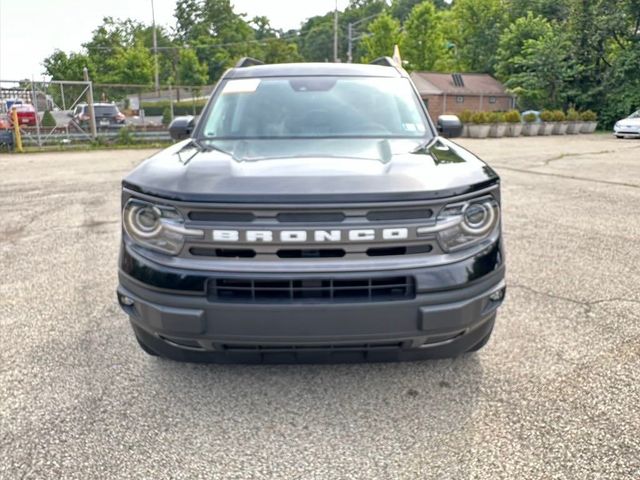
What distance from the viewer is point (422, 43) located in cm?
4388

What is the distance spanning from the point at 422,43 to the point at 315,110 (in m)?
44.7

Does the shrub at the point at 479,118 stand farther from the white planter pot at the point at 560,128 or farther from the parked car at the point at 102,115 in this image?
the parked car at the point at 102,115

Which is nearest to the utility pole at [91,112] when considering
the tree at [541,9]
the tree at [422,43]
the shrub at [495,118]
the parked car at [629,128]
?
the shrub at [495,118]

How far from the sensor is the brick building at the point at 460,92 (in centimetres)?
3878

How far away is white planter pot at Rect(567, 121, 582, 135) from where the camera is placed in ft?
84.4

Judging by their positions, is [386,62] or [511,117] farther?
[511,117]

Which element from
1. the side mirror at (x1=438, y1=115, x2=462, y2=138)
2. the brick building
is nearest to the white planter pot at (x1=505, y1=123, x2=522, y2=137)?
the brick building

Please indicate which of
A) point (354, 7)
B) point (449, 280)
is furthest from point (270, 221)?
point (354, 7)

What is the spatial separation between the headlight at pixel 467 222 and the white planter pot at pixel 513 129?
75.8 ft

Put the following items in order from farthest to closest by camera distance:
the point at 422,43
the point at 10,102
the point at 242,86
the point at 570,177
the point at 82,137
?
the point at 422,43
the point at 82,137
the point at 10,102
the point at 570,177
the point at 242,86

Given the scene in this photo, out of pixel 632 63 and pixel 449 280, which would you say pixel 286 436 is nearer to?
pixel 449 280

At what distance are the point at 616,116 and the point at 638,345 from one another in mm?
29744

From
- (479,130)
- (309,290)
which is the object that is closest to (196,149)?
(309,290)

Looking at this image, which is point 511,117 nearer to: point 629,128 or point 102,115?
point 629,128
